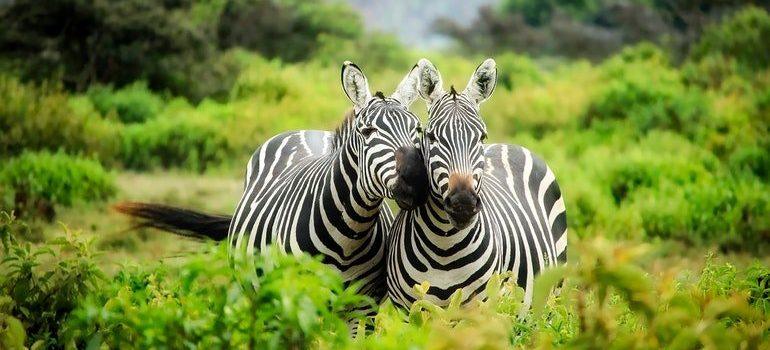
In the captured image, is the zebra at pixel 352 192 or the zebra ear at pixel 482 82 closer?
the zebra at pixel 352 192

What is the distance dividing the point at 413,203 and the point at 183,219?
2.38m

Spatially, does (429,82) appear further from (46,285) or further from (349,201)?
(46,285)

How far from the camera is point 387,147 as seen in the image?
3.87m

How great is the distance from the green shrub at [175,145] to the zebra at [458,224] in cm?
741

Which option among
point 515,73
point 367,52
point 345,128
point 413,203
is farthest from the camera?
point 367,52

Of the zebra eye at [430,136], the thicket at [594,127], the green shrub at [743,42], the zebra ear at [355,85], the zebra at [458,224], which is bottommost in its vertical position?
the thicket at [594,127]

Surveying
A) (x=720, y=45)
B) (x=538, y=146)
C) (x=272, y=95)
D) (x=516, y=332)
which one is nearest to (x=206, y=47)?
(x=272, y=95)

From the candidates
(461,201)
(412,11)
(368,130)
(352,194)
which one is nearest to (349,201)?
(352,194)

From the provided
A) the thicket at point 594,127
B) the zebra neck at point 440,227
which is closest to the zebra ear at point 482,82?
the zebra neck at point 440,227

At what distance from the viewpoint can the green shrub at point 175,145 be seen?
1146cm

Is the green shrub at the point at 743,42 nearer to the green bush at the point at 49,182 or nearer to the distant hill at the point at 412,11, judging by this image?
the green bush at the point at 49,182

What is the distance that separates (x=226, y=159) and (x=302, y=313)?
31.2 ft

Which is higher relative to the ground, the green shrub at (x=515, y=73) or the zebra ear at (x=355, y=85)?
the zebra ear at (x=355, y=85)

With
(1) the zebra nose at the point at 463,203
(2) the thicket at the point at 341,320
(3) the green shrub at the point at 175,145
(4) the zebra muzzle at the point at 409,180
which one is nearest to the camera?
(2) the thicket at the point at 341,320
